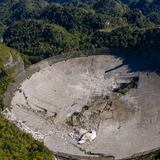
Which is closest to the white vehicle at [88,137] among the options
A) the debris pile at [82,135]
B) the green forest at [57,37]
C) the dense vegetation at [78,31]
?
the debris pile at [82,135]

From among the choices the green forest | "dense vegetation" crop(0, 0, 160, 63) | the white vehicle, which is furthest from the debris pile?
"dense vegetation" crop(0, 0, 160, 63)

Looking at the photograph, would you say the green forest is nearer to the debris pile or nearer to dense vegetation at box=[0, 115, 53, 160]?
dense vegetation at box=[0, 115, 53, 160]

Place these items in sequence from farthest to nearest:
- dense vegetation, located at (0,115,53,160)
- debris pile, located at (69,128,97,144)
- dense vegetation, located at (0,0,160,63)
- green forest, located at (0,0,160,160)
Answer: dense vegetation, located at (0,0,160,63) < debris pile, located at (69,128,97,144) < green forest, located at (0,0,160,160) < dense vegetation, located at (0,115,53,160)

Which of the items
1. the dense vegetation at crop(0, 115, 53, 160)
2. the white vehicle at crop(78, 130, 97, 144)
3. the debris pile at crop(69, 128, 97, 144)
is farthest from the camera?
the debris pile at crop(69, 128, 97, 144)

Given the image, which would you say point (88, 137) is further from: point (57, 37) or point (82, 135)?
point (57, 37)

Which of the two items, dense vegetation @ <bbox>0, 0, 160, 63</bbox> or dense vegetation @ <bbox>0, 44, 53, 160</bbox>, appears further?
dense vegetation @ <bbox>0, 0, 160, 63</bbox>

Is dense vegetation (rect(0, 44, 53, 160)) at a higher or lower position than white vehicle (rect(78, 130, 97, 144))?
higher

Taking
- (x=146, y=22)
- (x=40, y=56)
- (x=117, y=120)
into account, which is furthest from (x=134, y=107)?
(x=146, y=22)

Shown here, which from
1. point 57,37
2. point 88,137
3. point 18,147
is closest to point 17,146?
point 18,147

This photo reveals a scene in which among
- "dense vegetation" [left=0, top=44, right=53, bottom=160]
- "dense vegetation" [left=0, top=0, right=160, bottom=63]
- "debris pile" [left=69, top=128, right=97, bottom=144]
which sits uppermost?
"dense vegetation" [left=0, top=44, right=53, bottom=160]
